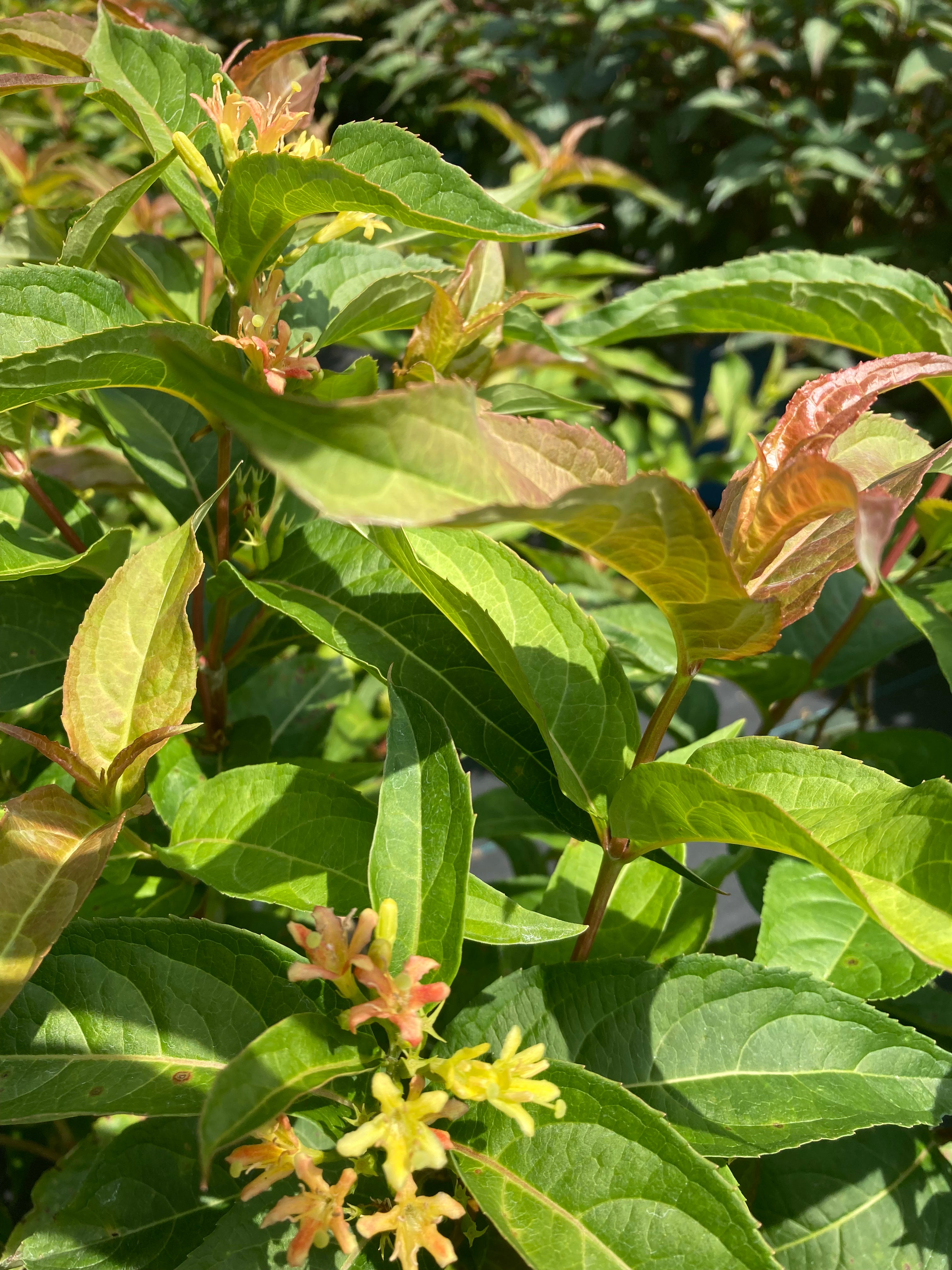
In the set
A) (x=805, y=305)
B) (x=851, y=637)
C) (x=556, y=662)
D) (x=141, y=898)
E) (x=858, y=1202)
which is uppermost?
(x=805, y=305)

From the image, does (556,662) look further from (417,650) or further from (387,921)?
(387,921)

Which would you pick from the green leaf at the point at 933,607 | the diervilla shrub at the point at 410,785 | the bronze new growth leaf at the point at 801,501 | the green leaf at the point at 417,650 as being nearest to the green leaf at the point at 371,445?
the diervilla shrub at the point at 410,785

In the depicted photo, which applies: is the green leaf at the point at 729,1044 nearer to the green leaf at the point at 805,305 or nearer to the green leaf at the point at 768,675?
the green leaf at the point at 768,675

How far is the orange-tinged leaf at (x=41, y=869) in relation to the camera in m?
0.54

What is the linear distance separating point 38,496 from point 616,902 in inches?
27.0

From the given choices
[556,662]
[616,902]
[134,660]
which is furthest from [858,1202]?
[134,660]

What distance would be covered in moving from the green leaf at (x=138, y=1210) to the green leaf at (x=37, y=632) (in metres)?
0.39

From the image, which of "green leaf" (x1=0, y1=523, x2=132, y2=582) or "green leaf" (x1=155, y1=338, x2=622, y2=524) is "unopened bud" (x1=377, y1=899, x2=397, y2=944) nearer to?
"green leaf" (x1=155, y1=338, x2=622, y2=524)

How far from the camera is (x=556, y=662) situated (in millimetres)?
669

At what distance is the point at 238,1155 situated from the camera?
547 mm

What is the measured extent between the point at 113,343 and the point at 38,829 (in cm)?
34

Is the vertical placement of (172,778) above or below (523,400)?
below

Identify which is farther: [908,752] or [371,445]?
[908,752]

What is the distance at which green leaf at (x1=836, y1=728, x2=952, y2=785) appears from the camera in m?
1.09
